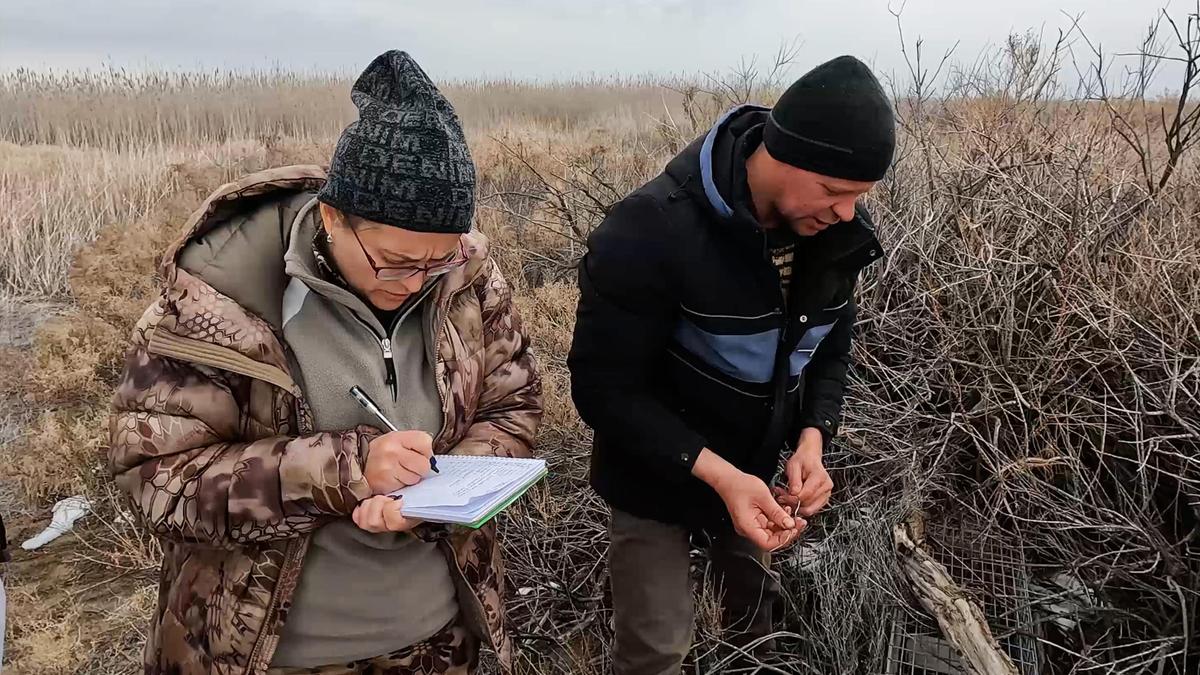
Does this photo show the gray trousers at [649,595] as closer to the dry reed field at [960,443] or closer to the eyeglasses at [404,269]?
the dry reed field at [960,443]

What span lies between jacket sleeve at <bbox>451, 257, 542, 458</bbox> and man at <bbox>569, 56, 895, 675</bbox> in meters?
0.12

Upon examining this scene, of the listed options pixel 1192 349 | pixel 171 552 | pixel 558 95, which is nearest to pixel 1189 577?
pixel 1192 349

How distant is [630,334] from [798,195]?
43 centimetres

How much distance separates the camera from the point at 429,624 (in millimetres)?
1583

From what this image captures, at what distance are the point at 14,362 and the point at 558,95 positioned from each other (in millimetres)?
10519

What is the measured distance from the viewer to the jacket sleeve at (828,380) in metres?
1.97

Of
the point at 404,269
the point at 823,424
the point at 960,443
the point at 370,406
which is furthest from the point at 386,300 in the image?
the point at 960,443

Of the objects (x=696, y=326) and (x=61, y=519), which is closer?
(x=696, y=326)

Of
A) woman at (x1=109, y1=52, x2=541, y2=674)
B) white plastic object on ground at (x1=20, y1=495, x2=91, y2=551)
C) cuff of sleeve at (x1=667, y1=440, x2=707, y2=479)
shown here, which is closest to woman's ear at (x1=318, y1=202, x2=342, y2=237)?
woman at (x1=109, y1=52, x2=541, y2=674)

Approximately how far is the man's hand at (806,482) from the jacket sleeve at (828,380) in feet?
0.25

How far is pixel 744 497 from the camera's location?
1.70 metres

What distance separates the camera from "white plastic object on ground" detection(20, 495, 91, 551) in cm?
319

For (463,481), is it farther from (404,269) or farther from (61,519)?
(61,519)

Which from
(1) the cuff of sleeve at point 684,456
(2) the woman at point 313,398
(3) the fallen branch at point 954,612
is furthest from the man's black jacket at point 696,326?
(3) the fallen branch at point 954,612
